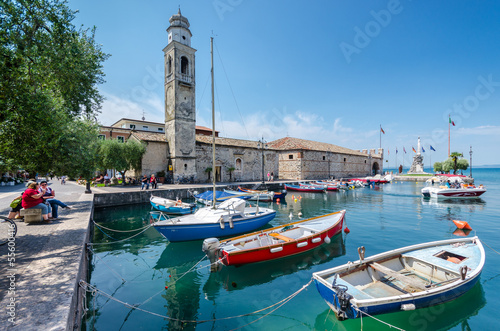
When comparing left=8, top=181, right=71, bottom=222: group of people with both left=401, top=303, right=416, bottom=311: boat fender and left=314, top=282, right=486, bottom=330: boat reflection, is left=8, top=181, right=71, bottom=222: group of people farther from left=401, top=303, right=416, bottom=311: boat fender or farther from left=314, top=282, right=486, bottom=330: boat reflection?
left=401, top=303, right=416, bottom=311: boat fender

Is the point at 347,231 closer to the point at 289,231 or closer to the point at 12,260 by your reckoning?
the point at 289,231

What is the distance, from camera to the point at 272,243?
905 cm

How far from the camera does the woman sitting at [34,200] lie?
330 inches

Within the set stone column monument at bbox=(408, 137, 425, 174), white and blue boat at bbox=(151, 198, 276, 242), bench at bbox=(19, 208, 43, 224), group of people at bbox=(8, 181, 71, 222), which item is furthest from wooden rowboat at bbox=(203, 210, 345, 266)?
stone column monument at bbox=(408, 137, 425, 174)

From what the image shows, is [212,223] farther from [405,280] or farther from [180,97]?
[180,97]

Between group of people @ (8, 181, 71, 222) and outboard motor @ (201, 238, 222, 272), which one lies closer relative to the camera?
outboard motor @ (201, 238, 222, 272)

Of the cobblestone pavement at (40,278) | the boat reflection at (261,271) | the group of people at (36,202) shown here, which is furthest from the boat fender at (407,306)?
the group of people at (36,202)

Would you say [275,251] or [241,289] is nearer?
[241,289]

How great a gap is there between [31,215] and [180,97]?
856 inches

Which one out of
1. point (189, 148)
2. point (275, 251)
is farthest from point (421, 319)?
point (189, 148)

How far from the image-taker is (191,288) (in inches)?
274

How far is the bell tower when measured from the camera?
27.0 m

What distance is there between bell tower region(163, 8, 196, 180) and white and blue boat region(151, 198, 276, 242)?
17.9 meters

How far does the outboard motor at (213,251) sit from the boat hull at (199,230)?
279cm
